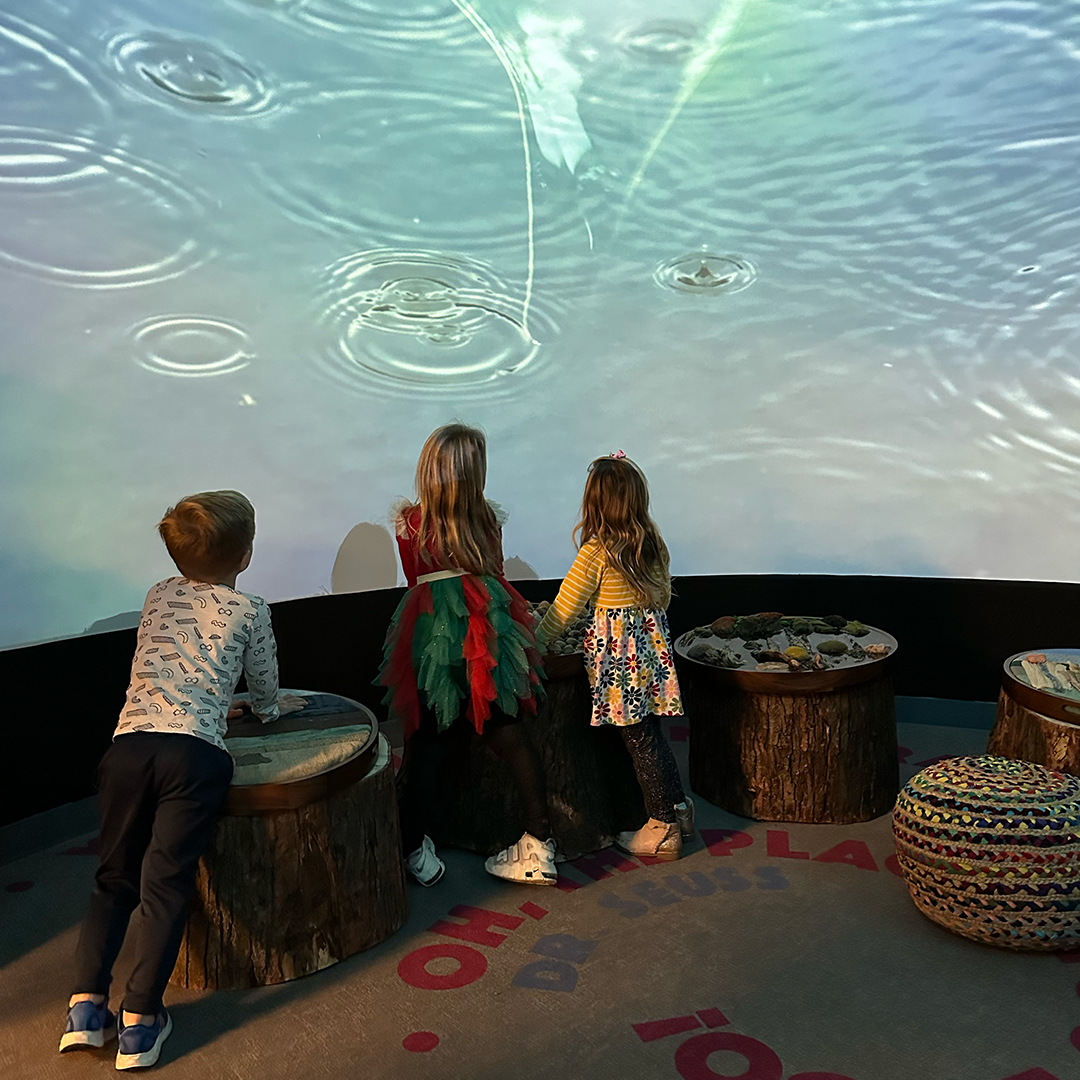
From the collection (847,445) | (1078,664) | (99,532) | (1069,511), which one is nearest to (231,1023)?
(99,532)

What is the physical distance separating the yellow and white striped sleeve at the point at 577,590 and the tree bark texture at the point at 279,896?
28.1 inches

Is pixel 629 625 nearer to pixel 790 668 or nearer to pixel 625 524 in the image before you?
pixel 625 524

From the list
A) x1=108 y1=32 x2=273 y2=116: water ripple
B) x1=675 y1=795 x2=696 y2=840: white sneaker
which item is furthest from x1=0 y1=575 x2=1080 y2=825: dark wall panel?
x1=108 y1=32 x2=273 y2=116: water ripple

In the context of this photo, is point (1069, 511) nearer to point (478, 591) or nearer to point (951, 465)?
point (951, 465)

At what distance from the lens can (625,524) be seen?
2.37 metres

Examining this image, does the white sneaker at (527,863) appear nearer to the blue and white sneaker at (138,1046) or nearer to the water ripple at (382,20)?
the blue and white sneaker at (138,1046)

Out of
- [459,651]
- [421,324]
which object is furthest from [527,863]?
[421,324]

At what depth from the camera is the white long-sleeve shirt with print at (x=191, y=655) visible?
1.68 meters

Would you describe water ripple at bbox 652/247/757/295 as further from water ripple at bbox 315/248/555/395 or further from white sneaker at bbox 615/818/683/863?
white sneaker at bbox 615/818/683/863

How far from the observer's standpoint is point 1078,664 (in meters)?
2.65

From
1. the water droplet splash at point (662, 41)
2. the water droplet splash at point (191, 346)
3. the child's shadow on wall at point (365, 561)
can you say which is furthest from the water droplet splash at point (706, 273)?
the water droplet splash at point (191, 346)

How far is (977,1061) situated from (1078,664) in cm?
153

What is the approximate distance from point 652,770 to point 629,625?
430 millimetres

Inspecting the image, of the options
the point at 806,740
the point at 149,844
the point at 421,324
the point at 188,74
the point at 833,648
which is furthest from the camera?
the point at 421,324
